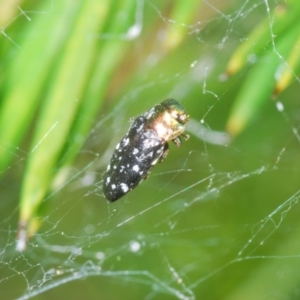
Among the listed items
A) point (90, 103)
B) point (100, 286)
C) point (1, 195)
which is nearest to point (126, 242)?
point (100, 286)

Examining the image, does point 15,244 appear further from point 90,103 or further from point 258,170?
point 258,170

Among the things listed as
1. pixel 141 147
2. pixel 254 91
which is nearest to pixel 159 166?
pixel 141 147

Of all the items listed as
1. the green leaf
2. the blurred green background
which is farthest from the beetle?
the green leaf

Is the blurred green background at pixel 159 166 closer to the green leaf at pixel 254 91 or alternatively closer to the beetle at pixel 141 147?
the green leaf at pixel 254 91

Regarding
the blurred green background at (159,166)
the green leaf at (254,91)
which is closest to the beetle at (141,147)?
the blurred green background at (159,166)

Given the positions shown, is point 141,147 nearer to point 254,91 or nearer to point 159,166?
point 254,91

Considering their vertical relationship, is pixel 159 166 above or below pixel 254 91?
above

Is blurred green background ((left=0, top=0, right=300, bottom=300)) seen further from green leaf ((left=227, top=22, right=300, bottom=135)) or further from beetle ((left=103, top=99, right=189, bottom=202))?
beetle ((left=103, top=99, right=189, bottom=202))
